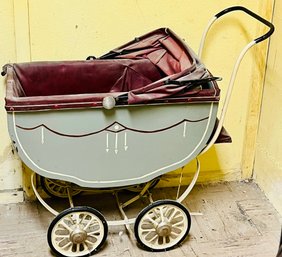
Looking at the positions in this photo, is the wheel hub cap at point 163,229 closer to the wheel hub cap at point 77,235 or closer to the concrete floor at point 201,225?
the concrete floor at point 201,225

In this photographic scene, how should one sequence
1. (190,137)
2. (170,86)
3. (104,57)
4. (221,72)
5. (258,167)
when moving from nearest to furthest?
(170,86) < (190,137) < (104,57) < (221,72) < (258,167)

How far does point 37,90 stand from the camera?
2256mm

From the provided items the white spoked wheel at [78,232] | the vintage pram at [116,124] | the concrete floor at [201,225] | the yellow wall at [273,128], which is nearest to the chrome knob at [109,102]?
the vintage pram at [116,124]

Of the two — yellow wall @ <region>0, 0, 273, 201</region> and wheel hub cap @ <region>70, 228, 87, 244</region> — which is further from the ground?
yellow wall @ <region>0, 0, 273, 201</region>

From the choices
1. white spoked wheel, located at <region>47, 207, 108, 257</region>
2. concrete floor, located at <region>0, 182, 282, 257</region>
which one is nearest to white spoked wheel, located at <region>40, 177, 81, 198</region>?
concrete floor, located at <region>0, 182, 282, 257</region>

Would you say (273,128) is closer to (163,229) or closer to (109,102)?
(163,229)

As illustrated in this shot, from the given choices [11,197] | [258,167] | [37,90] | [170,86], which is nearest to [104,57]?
[37,90]

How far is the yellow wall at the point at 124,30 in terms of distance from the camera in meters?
2.30

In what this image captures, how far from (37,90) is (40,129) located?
0.32 m

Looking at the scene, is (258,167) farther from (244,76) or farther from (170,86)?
(170,86)

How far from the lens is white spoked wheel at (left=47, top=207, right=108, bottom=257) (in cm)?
218

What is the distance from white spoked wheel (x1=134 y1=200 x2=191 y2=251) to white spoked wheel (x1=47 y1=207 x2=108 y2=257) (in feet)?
0.51

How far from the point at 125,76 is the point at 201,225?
0.74m

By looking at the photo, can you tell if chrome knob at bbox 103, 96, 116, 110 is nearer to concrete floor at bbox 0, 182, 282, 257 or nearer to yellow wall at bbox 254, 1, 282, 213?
concrete floor at bbox 0, 182, 282, 257
